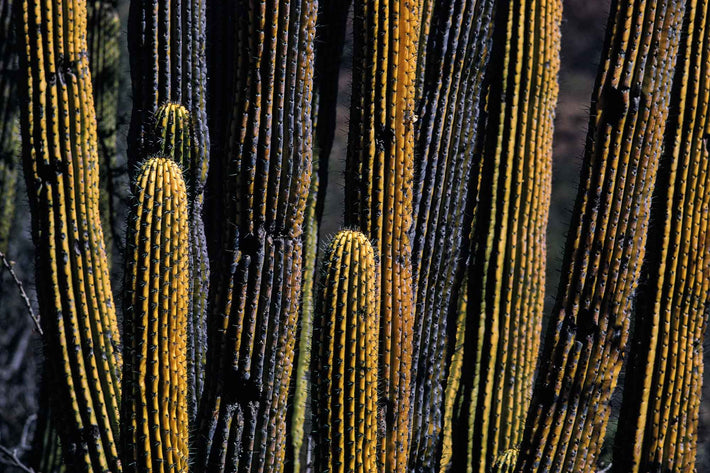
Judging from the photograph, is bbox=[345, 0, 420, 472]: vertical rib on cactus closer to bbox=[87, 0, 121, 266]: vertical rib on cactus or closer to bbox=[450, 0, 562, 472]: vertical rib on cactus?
bbox=[450, 0, 562, 472]: vertical rib on cactus

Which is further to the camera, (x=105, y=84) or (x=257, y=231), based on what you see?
(x=105, y=84)

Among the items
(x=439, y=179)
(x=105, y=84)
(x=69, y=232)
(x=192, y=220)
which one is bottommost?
(x=69, y=232)

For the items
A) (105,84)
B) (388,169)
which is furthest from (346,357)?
(105,84)

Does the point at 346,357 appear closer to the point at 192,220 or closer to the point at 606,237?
the point at 192,220

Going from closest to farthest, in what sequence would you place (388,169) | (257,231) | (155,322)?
(155,322) < (257,231) < (388,169)

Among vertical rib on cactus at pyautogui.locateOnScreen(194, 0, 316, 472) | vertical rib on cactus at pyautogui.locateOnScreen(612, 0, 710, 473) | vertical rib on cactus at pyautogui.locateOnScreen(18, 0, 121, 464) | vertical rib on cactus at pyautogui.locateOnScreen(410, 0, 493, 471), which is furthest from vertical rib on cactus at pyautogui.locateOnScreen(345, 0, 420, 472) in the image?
vertical rib on cactus at pyautogui.locateOnScreen(18, 0, 121, 464)

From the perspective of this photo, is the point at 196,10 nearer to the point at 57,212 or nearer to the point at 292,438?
the point at 57,212

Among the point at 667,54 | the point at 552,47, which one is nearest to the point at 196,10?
the point at 552,47
